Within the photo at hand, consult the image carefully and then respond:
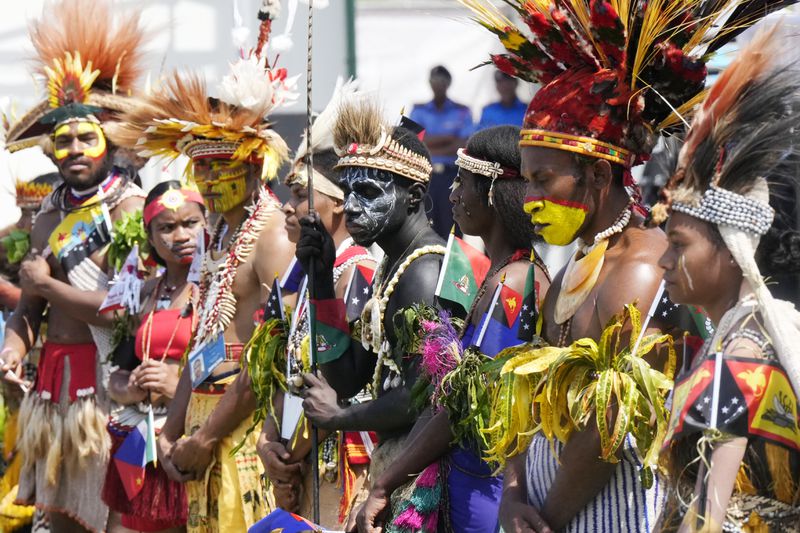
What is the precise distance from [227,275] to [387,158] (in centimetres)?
142

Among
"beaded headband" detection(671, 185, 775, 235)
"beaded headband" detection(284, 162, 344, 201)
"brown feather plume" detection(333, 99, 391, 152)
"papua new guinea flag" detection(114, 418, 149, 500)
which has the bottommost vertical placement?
"papua new guinea flag" detection(114, 418, 149, 500)

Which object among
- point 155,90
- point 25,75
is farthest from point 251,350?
point 25,75

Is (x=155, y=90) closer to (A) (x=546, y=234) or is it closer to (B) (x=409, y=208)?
(B) (x=409, y=208)

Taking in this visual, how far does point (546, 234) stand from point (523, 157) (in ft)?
0.82

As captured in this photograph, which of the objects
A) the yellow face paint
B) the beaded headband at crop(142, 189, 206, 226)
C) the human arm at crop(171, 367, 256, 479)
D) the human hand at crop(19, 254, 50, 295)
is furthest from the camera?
the yellow face paint

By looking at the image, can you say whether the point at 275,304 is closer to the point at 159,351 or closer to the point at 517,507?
the point at 159,351

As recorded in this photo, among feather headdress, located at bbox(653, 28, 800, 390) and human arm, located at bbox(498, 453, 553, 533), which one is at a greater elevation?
feather headdress, located at bbox(653, 28, 800, 390)

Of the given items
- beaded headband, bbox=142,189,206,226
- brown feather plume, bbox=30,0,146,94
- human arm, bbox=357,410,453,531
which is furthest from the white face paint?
brown feather plume, bbox=30,0,146,94

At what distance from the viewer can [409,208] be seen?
4820mm

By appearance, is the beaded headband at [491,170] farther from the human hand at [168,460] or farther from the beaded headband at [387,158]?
the human hand at [168,460]

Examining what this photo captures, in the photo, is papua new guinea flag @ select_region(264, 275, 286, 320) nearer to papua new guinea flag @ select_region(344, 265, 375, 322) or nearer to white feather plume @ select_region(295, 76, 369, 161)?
papua new guinea flag @ select_region(344, 265, 375, 322)

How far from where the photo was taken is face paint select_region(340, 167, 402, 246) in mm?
4723

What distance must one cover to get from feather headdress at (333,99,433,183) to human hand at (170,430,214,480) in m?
1.65

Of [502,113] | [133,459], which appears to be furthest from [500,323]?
[502,113]
